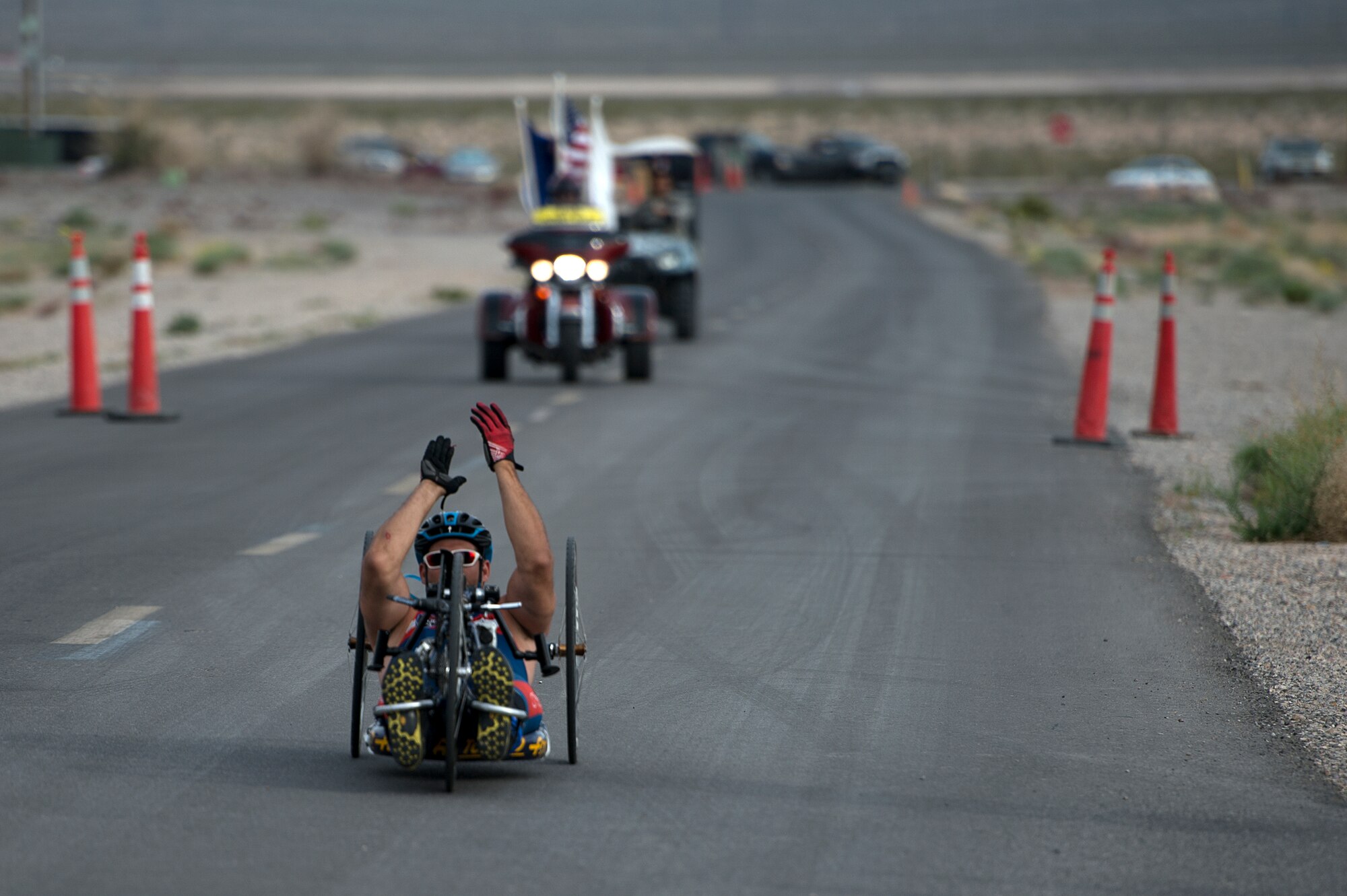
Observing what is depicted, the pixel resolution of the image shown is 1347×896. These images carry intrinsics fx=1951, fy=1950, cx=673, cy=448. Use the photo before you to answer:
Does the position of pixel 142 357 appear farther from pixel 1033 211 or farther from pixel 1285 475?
pixel 1033 211

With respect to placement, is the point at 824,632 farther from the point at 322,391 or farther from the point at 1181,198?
the point at 1181,198

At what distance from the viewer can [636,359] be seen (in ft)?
→ 60.7

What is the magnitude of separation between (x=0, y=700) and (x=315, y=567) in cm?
268

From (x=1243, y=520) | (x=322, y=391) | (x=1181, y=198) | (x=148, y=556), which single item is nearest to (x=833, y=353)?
(x=322, y=391)

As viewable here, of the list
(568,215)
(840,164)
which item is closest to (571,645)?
(568,215)

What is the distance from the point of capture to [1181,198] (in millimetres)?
61531

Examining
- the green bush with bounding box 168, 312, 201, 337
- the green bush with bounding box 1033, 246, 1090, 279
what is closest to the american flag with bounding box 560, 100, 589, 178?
the green bush with bounding box 168, 312, 201, 337

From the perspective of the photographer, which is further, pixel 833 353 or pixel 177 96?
pixel 177 96

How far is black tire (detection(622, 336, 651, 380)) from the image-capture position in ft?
60.5

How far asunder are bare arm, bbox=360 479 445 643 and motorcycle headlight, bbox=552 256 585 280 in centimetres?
1167

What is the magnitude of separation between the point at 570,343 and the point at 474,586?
11.9m

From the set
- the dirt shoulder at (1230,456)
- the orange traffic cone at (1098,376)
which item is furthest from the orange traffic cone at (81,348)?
the dirt shoulder at (1230,456)

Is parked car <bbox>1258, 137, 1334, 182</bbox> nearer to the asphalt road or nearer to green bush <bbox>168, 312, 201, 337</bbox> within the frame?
green bush <bbox>168, 312, 201, 337</bbox>

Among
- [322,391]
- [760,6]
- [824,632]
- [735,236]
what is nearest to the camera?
[824,632]
